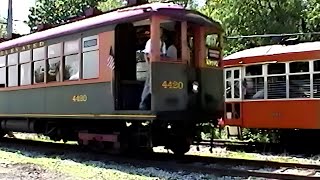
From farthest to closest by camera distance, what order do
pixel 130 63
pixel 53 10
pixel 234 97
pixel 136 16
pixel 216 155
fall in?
pixel 53 10, pixel 234 97, pixel 216 155, pixel 130 63, pixel 136 16

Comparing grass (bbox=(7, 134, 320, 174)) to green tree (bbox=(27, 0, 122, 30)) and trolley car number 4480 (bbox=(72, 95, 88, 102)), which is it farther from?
green tree (bbox=(27, 0, 122, 30))

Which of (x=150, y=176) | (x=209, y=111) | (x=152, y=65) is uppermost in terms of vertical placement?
(x=152, y=65)

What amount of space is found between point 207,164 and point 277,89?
3.91 meters

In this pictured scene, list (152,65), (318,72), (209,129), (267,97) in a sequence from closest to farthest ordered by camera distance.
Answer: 1. (152,65)
2. (209,129)
3. (318,72)
4. (267,97)

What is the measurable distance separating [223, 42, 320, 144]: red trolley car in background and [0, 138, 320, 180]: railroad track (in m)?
2.86

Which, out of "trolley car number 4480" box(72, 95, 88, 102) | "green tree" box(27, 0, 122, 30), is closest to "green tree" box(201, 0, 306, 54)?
"trolley car number 4480" box(72, 95, 88, 102)

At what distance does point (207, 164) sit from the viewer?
10.4 metres

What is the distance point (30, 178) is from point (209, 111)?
4.07m

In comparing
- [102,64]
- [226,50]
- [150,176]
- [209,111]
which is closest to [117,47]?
[102,64]

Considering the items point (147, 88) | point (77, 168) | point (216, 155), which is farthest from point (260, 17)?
point (77, 168)

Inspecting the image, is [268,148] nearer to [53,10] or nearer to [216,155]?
[216,155]

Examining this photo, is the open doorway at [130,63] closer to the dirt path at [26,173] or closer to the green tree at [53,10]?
the dirt path at [26,173]

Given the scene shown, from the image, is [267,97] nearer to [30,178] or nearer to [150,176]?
[150,176]

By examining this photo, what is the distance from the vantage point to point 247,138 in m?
16.4
